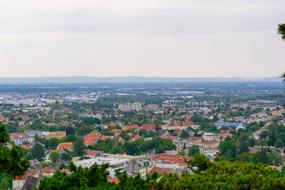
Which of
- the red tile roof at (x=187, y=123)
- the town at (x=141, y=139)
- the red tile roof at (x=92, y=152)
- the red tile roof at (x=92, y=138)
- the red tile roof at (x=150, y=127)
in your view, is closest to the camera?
the town at (x=141, y=139)

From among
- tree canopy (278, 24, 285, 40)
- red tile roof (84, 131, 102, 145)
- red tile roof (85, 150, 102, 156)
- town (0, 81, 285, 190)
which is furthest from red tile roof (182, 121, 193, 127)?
tree canopy (278, 24, 285, 40)

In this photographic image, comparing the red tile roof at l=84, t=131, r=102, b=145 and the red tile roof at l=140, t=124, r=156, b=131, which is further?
the red tile roof at l=140, t=124, r=156, b=131

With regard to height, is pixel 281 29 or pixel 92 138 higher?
pixel 281 29

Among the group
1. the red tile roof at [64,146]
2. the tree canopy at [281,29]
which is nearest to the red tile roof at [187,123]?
the red tile roof at [64,146]

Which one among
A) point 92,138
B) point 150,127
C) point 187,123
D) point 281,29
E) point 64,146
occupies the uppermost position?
point 281,29

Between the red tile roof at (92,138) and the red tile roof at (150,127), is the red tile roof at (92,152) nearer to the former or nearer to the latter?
the red tile roof at (92,138)

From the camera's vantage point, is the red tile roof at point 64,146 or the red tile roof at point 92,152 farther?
the red tile roof at point 64,146

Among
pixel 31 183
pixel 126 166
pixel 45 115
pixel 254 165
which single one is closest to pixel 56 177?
pixel 254 165

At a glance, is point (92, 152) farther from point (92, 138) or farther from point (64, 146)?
point (92, 138)

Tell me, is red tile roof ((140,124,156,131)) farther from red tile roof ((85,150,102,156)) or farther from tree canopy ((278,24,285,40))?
tree canopy ((278,24,285,40))

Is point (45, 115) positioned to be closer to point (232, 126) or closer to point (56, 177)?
point (232, 126)

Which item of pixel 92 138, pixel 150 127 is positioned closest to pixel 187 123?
pixel 150 127
